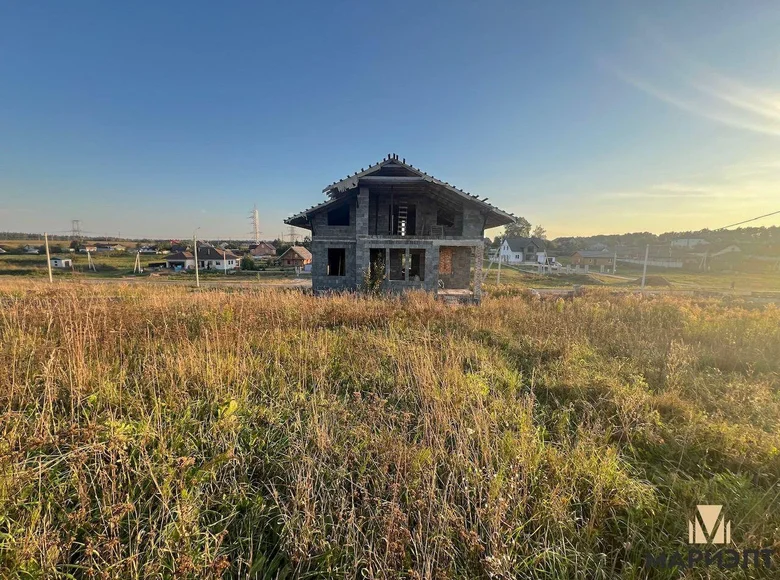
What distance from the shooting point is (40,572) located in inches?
69.9

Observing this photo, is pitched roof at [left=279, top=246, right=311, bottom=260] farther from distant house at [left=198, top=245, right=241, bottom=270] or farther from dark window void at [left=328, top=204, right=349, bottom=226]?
dark window void at [left=328, top=204, right=349, bottom=226]

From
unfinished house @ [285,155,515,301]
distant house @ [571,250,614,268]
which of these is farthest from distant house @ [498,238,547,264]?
unfinished house @ [285,155,515,301]

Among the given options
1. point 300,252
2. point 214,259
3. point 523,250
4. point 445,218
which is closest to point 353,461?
point 445,218

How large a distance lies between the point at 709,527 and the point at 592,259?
278 ft

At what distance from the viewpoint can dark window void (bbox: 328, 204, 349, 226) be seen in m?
16.5

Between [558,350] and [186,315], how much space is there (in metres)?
7.82

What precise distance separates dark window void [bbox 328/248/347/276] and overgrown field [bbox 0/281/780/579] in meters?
11.6

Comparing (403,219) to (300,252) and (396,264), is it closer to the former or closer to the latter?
(396,264)

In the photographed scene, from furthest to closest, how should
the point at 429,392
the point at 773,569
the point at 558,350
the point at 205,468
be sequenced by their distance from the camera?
the point at 558,350 < the point at 429,392 < the point at 205,468 < the point at 773,569

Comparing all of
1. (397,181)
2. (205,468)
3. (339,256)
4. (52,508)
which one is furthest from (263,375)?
(339,256)

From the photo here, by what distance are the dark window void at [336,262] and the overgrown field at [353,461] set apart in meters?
11.6

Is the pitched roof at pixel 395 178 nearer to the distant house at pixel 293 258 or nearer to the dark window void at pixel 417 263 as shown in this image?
the dark window void at pixel 417 263

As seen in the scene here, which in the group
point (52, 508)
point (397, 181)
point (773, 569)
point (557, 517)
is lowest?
point (773, 569)

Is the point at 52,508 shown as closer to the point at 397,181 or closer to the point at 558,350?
the point at 558,350
